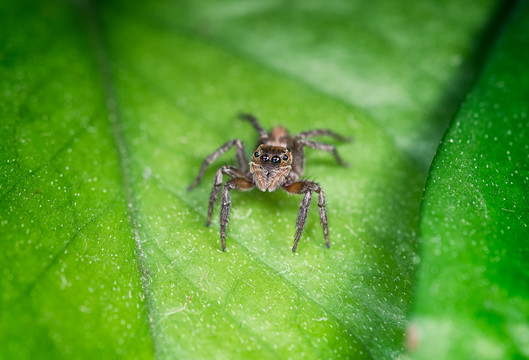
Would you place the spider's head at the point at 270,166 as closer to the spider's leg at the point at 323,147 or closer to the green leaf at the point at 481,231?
the spider's leg at the point at 323,147

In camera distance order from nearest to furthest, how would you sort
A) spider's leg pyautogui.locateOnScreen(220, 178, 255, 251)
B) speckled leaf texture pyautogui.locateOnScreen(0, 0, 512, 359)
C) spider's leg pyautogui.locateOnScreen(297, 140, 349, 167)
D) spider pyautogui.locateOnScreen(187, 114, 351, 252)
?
speckled leaf texture pyautogui.locateOnScreen(0, 0, 512, 359) → spider's leg pyautogui.locateOnScreen(220, 178, 255, 251) → spider pyautogui.locateOnScreen(187, 114, 351, 252) → spider's leg pyautogui.locateOnScreen(297, 140, 349, 167)

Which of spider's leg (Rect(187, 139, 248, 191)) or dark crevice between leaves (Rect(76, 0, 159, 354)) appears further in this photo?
spider's leg (Rect(187, 139, 248, 191))

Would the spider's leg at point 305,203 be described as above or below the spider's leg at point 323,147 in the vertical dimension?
below

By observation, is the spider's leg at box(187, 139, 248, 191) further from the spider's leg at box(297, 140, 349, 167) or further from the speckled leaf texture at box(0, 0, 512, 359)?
the spider's leg at box(297, 140, 349, 167)

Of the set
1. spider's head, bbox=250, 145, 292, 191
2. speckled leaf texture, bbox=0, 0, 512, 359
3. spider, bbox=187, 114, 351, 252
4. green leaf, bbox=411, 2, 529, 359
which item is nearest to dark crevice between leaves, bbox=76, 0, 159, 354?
speckled leaf texture, bbox=0, 0, 512, 359

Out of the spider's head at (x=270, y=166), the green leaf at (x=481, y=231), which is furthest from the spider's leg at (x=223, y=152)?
the green leaf at (x=481, y=231)

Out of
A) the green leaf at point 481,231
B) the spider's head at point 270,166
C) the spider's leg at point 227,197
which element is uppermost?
the green leaf at point 481,231

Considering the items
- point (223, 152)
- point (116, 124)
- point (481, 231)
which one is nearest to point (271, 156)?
point (223, 152)
